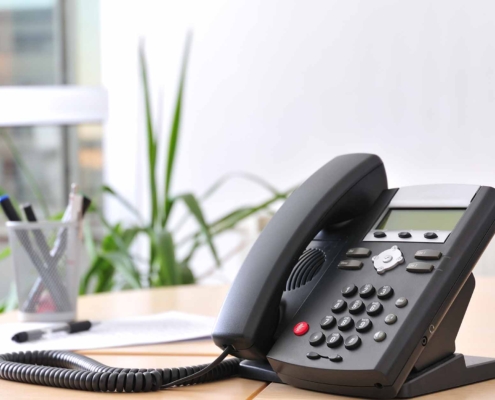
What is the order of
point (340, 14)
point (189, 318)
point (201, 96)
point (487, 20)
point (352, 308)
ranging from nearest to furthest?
point (352, 308) < point (189, 318) < point (487, 20) < point (340, 14) < point (201, 96)

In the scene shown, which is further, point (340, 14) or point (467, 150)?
point (340, 14)

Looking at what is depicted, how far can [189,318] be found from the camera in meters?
0.85

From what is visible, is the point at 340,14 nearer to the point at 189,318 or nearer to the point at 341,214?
the point at 189,318

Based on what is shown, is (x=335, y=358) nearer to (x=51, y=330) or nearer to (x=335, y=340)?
(x=335, y=340)

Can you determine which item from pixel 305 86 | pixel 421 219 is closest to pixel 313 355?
pixel 421 219

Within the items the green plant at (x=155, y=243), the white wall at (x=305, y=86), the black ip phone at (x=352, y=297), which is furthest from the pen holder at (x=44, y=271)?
the white wall at (x=305, y=86)

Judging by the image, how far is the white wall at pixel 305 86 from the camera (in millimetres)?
2418

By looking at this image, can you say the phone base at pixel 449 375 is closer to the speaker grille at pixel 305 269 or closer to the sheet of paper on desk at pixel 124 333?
the speaker grille at pixel 305 269

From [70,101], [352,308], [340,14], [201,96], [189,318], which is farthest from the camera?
[201,96]

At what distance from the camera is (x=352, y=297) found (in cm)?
48

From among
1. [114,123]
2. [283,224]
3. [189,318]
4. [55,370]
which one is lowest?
[114,123]

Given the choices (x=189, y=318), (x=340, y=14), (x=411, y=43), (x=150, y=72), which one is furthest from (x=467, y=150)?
(x=189, y=318)

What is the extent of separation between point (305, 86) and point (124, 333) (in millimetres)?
2002

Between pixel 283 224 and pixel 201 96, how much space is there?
229 centimetres
